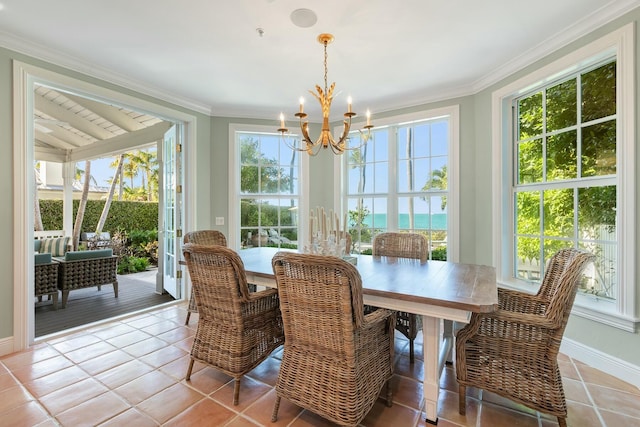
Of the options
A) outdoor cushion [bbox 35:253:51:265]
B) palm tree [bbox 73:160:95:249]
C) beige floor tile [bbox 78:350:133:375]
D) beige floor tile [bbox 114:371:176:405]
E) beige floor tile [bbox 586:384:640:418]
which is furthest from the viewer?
palm tree [bbox 73:160:95:249]

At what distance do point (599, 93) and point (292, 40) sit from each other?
245cm

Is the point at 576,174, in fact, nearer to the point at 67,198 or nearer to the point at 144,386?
the point at 144,386

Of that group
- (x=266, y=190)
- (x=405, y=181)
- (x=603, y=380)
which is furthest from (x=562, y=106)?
(x=266, y=190)

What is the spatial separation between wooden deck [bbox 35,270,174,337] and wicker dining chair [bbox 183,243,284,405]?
6.81ft

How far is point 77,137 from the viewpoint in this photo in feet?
20.9

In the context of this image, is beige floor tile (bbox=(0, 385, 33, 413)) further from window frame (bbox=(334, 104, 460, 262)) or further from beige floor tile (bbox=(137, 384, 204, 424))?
window frame (bbox=(334, 104, 460, 262))

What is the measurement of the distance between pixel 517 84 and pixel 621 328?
A: 7.18 ft

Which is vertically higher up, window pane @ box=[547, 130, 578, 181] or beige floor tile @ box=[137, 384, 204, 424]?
window pane @ box=[547, 130, 578, 181]

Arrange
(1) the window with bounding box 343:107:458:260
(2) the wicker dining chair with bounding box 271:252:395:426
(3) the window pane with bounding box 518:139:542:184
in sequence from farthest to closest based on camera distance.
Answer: (1) the window with bounding box 343:107:458:260
(3) the window pane with bounding box 518:139:542:184
(2) the wicker dining chair with bounding box 271:252:395:426

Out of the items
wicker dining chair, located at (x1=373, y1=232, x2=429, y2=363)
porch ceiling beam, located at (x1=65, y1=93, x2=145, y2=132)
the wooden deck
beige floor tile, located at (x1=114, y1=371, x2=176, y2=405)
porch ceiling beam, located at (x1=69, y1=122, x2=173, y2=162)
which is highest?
porch ceiling beam, located at (x1=65, y1=93, x2=145, y2=132)

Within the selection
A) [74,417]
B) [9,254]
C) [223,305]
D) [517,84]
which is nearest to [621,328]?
[517,84]

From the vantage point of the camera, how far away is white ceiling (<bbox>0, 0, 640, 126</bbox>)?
82.7 inches

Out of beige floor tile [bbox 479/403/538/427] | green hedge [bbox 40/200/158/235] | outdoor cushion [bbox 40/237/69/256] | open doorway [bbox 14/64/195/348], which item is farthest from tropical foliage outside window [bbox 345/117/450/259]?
green hedge [bbox 40/200/158/235]

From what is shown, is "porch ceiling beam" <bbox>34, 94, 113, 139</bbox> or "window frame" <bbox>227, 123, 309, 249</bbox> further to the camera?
"porch ceiling beam" <bbox>34, 94, 113, 139</bbox>
